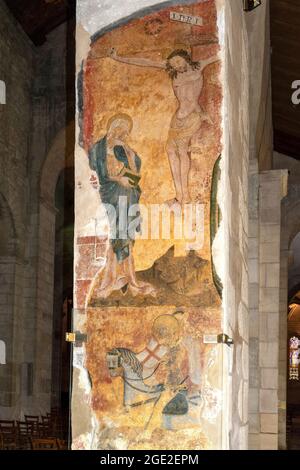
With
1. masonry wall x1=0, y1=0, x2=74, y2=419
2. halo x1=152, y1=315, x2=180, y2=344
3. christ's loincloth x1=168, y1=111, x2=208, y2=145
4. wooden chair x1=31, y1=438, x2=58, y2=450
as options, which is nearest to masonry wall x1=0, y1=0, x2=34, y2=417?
masonry wall x1=0, y1=0, x2=74, y2=419

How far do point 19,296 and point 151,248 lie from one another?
10018mm

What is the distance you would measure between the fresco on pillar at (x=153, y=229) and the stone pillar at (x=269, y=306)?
16.5ft

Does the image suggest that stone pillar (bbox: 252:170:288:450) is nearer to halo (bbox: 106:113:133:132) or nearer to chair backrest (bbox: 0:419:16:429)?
chair backrest (bbox: 0:419:16:429)

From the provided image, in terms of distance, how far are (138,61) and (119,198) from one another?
106cm

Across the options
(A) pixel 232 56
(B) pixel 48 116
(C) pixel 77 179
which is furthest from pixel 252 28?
(B) pixel 48 116

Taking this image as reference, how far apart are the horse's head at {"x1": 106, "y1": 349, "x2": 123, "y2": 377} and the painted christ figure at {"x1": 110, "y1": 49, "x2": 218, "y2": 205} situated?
3.86 feet

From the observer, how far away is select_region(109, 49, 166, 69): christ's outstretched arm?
545 cm

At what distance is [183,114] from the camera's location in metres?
5.37

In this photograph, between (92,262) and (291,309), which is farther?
(291,309)

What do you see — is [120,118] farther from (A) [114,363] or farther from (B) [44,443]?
(B) [44,443]

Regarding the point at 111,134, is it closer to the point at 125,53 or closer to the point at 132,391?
the point at 125,53

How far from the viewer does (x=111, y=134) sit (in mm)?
5531

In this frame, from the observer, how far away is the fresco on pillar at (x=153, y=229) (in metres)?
5.10

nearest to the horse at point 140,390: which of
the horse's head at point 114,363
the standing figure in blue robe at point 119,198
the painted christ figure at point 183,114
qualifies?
the horse's head at point 114,363
